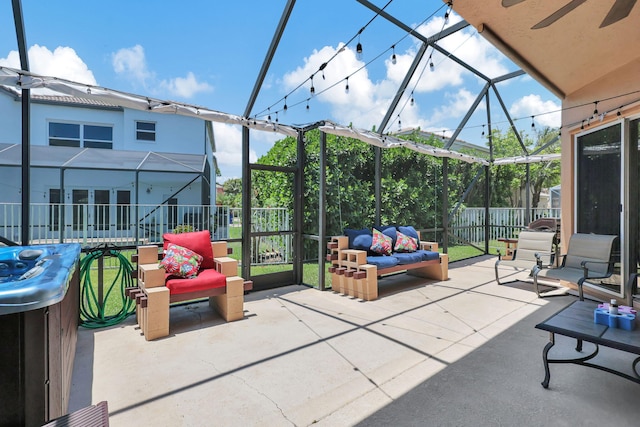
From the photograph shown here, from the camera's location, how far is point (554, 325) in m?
2.27

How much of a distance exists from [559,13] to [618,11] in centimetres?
44

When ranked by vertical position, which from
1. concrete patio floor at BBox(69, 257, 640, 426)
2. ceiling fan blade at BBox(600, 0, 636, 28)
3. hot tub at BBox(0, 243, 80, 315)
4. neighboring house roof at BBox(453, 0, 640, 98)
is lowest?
concrete patio floor at BBox(69, 257, 640, 426)

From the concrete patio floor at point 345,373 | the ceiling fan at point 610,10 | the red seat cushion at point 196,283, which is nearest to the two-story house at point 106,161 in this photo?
the red seat cushion at point 196,283

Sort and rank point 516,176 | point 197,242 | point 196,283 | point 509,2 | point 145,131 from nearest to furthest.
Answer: point 509,2 → point 196,283 → point 197,242 → point 516,176 → point 145,131

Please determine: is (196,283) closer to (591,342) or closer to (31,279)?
(31,279)

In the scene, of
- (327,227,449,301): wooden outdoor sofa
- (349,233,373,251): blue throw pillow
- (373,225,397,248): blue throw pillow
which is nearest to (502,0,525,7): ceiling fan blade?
(327,227,449,301): wooden outdoor sofa

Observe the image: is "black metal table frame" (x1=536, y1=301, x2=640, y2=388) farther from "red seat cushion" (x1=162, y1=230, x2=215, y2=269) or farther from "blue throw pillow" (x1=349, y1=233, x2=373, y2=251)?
"red seat cushion" (x1=162, y1=230, x2=215, y2=269)

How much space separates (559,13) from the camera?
273cm

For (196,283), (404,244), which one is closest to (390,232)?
(404,244)

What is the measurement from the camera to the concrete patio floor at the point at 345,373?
6.23ft

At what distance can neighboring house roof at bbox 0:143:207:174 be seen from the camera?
7.35 metres

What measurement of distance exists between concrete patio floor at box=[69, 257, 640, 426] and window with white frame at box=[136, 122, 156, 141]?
9269 millimetres

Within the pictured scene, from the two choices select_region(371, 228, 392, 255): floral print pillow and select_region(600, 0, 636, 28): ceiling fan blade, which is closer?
select_region(600, 0, 636, 28): ceiling fan blade

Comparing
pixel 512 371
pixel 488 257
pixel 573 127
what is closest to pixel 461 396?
pixel 512 371
